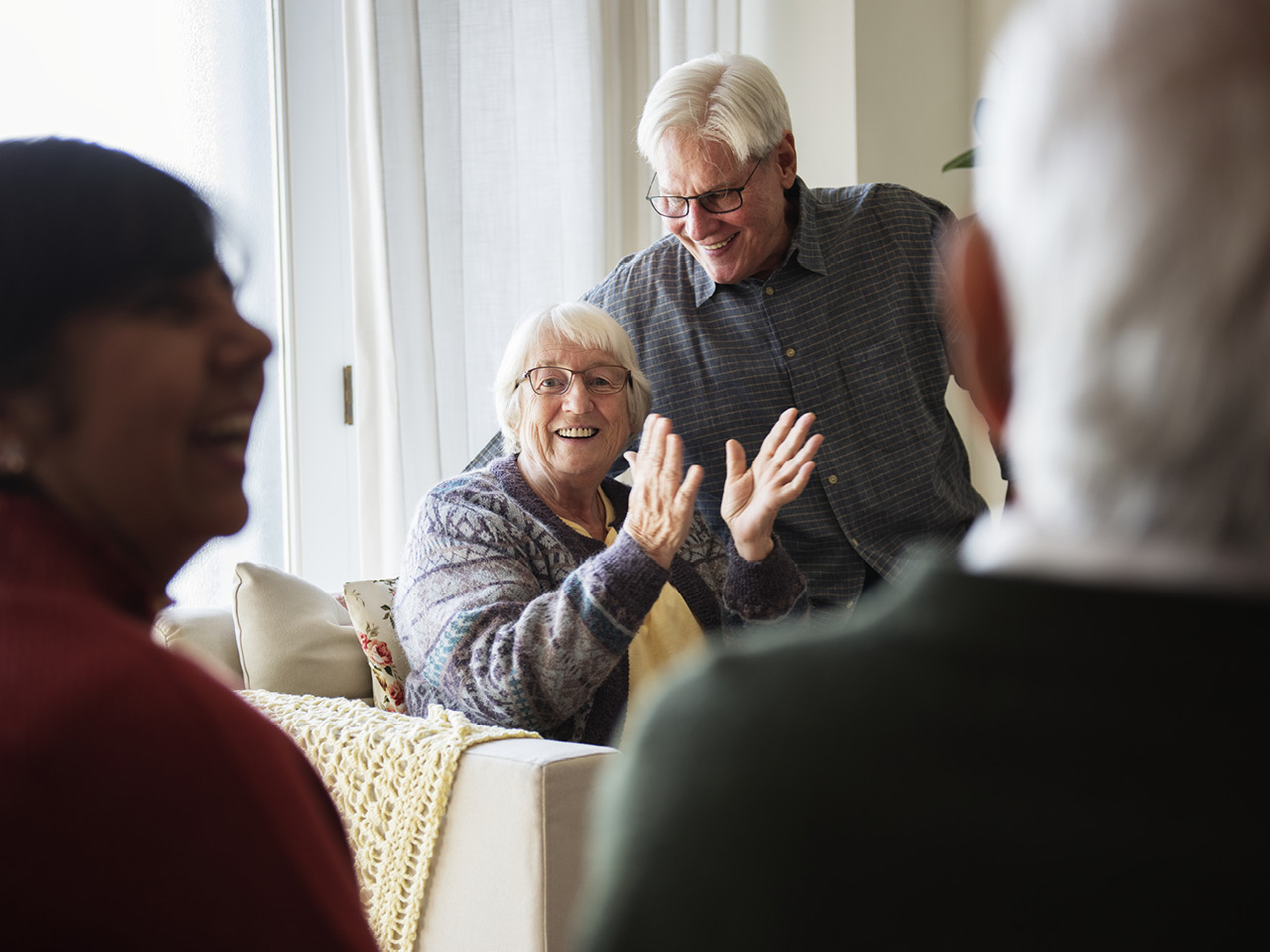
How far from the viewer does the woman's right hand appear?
1815 millimetres

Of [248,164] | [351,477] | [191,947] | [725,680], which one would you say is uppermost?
[248,164]

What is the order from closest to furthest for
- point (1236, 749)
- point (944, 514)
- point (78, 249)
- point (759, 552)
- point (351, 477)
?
point (1236, 749)
point (78, 249)
point (759, 552)
point (944, 514)
point (351, 477)

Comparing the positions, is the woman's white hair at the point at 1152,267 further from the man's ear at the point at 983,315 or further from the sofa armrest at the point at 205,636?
the sofa armrest at the point at 205,636

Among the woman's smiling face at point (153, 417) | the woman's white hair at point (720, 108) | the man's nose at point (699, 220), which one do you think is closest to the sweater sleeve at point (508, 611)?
the man's nose at point (699, 220)

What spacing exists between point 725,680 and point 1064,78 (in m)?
0.28

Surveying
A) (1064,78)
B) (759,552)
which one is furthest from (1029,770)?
(759,552)

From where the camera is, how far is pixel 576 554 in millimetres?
2049

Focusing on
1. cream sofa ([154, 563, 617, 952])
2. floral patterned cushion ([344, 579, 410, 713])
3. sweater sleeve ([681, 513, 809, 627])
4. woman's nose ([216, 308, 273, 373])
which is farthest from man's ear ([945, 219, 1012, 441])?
floral patterned cushion ([344, 579, 410, 713])

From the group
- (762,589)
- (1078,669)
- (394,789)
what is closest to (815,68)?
(762,589)

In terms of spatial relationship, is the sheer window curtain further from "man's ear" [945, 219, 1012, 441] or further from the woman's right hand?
"man's ear" [945, 219, 1012, 441]

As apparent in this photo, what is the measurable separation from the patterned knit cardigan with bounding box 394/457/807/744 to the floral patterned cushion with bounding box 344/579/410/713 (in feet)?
0.37

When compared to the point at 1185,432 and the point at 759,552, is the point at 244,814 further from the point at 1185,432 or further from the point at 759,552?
the point at 759,552

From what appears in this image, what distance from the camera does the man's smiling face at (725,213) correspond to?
7.31 feet

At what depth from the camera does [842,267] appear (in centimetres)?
237
